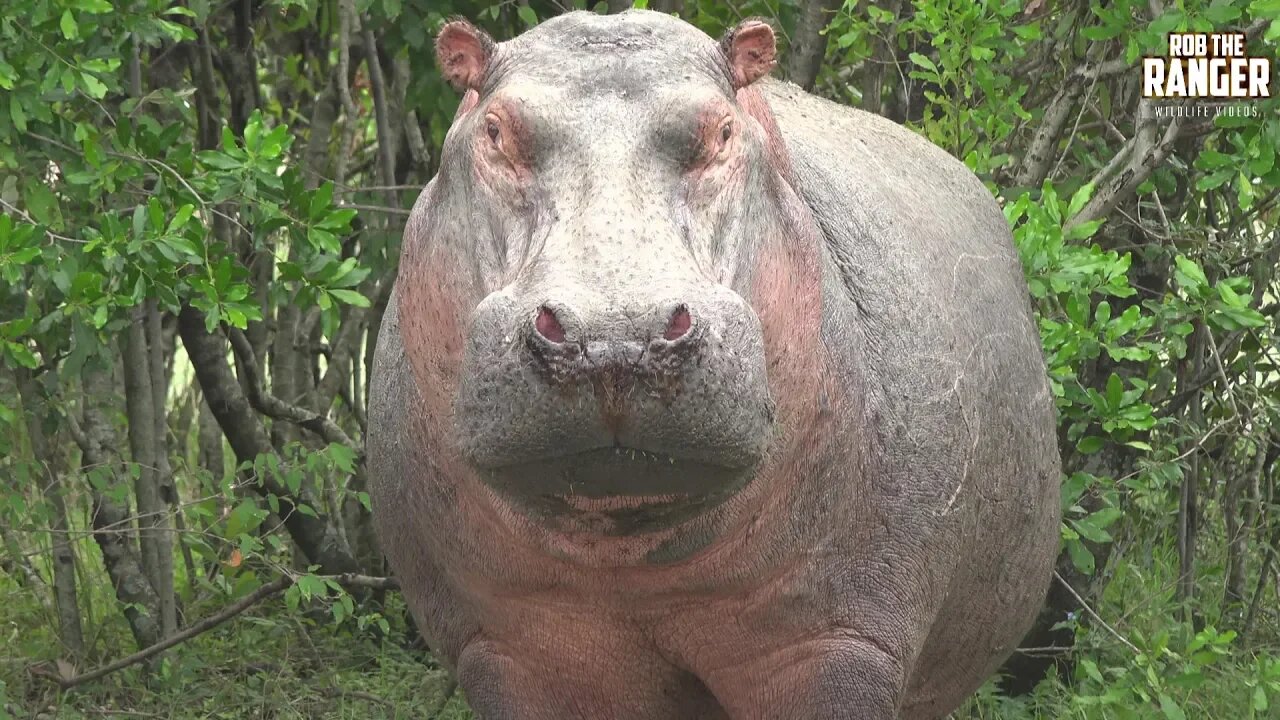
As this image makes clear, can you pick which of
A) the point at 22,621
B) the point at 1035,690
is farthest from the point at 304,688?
the point at 1035,690

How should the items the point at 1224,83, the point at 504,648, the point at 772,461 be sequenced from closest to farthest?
the point at 772,461 → the point at 504,648 → the point at 1224,83

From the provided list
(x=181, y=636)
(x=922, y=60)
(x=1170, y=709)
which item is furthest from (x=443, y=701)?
(x=922, y=60)

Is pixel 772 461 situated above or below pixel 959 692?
above

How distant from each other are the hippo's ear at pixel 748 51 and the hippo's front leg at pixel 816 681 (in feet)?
3.25

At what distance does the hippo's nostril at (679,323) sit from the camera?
8.61 ft

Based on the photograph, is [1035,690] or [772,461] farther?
[1035,690]

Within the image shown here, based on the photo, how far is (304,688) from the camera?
19.1 ft

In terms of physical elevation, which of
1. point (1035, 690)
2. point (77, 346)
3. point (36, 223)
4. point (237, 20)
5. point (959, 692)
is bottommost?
point (1035, 690)

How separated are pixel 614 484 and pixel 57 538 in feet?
11.7

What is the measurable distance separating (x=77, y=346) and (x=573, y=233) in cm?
232

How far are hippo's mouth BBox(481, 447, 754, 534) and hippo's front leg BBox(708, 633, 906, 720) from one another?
0.56 metres

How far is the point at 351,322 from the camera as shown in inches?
272

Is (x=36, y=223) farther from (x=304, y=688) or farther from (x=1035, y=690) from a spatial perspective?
(x=1035, y=690)
